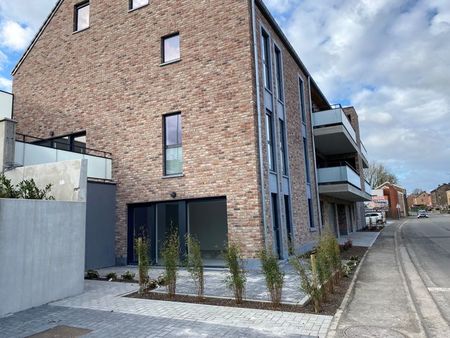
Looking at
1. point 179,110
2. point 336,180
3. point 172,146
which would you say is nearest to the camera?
point 179,110

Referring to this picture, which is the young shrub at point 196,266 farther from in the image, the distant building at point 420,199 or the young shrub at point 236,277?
the distant building at point 420,199

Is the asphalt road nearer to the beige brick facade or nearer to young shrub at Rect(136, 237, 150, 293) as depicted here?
the beige brick facade

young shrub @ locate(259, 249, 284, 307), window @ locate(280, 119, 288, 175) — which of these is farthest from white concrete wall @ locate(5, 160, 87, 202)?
window @ locate(280, 119, 288, 175)

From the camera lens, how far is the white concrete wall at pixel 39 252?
6.54 m

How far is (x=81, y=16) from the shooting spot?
15406mm

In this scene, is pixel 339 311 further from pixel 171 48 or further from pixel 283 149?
pixel 171 48

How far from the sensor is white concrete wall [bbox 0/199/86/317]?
654cm

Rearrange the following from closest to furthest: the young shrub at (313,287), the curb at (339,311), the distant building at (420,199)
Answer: the curb at (339,311)
the young shrub at (313,287)
the distant building at (420,199)

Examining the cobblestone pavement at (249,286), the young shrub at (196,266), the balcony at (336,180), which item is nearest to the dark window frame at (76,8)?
the cobblestone pavement at (249,286)

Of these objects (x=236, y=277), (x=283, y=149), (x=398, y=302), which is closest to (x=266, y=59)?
(x=283, y=149)

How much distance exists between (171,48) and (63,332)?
10.4 m

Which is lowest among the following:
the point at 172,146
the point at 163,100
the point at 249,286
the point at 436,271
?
the point at 436,271

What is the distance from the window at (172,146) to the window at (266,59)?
3.56 metres

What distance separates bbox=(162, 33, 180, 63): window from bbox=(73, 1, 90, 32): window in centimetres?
439
